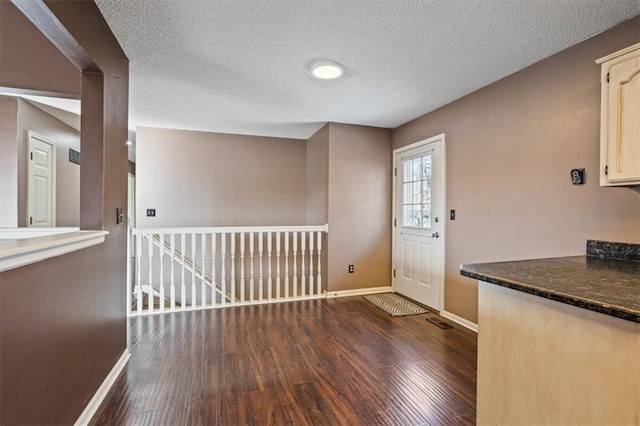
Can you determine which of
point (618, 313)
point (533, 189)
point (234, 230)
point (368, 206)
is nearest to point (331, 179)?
point (368, 206)

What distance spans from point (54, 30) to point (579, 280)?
266 centimetres

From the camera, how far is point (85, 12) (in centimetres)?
164

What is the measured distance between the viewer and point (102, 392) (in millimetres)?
1835

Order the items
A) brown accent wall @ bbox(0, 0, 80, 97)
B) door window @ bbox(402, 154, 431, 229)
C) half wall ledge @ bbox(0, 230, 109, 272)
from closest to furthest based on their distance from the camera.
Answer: half wall ledge @ bbox(0, 230, 109, 272)
brown accent wall @ bbox(0, 0, 80, 97)
door window @ bbox(402, 154, 431, 229)

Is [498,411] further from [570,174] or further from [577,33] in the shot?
[577,33]

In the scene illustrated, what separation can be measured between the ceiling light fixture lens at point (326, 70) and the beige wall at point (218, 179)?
2624mm

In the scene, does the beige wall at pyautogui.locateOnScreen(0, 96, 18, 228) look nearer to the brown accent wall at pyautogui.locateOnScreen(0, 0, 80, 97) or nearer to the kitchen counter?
the brown accent wall at pyautogui.locateOnScreen(0, 0, 80, 97)

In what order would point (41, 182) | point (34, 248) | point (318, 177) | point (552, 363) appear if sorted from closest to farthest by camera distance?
1. point (34, 248)
2. point (552, 363)
3. point (41, 182)
4. point (318, 177)

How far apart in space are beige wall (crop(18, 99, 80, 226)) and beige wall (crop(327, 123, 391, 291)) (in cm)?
342

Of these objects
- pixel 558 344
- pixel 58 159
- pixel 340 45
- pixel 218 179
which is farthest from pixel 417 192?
pixel 58 159

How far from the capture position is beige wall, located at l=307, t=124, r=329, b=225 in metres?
4.15

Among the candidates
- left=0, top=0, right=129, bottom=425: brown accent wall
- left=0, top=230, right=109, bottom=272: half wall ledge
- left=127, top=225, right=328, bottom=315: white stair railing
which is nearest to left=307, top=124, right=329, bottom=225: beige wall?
left=127, top=225, right=328, bottom=315: white stair railing

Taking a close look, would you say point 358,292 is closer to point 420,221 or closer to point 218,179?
point 420,221

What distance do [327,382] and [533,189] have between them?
7.15 feet
